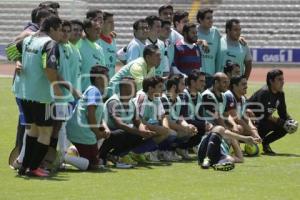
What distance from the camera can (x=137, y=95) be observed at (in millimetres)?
12523

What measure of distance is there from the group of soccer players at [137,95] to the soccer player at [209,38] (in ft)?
0.05

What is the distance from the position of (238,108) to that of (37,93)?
160 inches

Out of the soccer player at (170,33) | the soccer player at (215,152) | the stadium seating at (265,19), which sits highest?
the soccer player at (170,33)

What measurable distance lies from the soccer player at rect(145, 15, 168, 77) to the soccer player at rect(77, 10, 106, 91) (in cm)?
105

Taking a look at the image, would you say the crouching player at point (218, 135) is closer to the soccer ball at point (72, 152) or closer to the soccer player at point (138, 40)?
the soccer player at point (138, 40)

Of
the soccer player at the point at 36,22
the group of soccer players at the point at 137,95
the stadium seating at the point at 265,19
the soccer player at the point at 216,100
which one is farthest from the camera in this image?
the stadium seating at the point at 265,19

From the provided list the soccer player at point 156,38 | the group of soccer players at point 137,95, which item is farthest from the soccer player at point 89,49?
the soccer player at point 156,38

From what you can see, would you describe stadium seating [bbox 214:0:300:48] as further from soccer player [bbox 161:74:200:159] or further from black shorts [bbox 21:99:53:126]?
black shorts [bbox 21:99:53:126]

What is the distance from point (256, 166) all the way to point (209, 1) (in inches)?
1058

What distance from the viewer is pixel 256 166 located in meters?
12.2

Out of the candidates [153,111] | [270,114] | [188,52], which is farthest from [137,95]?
[270,114]

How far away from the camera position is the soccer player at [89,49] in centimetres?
1270

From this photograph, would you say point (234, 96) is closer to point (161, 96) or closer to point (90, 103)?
Answer: point (161, 96)

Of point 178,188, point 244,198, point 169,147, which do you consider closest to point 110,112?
point 169,147
